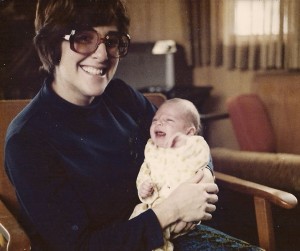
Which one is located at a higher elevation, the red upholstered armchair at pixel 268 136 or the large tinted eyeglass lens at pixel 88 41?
the large tinted eyeglass lens at pixel 88 41

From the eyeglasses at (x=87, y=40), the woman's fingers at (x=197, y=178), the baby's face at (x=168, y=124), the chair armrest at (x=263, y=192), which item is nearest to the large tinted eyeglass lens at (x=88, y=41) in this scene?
the eyeglasses at (x=87, y=40)

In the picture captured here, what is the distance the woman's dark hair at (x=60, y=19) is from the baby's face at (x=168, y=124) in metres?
0.20

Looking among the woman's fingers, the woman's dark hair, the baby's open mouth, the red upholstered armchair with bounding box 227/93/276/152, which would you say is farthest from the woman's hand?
the red upholstered armchair with bounding box 227/93/276/152

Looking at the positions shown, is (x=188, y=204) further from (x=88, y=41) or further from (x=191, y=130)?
(x=88, y=41)

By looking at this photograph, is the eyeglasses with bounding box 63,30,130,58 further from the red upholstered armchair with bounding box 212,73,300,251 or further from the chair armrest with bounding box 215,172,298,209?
the red upholstered armchair with bounding box 212,73,300,251

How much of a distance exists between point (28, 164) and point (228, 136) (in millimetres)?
1465

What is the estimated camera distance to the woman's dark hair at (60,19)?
2.62 ft

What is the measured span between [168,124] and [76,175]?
0.66 ft

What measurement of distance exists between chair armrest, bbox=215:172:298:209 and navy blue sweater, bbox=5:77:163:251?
219 millimetres

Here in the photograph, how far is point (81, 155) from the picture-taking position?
807 mm

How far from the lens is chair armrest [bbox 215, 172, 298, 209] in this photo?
86 cm

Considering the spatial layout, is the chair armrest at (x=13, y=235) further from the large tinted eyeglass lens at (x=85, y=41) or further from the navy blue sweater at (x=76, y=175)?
Answer: the large tinted eyeglass lens at (x=85, y=41)

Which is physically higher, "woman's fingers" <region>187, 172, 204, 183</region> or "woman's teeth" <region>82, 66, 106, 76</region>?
"woman's teeth" <region>82, 66, 106, 76</region>

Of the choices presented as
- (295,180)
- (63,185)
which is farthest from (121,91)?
(295,180)
